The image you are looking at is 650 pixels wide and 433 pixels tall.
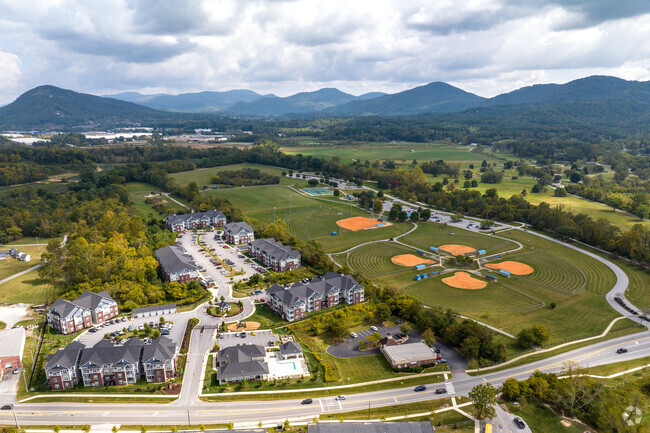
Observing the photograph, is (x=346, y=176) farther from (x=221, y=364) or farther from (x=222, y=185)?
(x=221, y=364)

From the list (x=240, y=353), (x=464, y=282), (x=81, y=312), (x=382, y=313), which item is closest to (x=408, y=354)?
(x=382, y=313)

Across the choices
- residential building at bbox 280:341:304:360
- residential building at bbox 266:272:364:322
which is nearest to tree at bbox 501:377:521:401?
residential building at bbox 280:341:304:360

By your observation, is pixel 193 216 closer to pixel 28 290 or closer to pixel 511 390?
pixel 28 290

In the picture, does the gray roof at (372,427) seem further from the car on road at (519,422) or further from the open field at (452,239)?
the open field at (452,239)

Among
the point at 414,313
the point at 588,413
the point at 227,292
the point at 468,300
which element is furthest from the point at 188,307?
the point at 588,413

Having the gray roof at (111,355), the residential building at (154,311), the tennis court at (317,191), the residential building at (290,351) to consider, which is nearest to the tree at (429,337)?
the residential building at (290,351)

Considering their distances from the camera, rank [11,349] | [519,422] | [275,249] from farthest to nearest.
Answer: [275,249] < [11,349] < [519,422]
